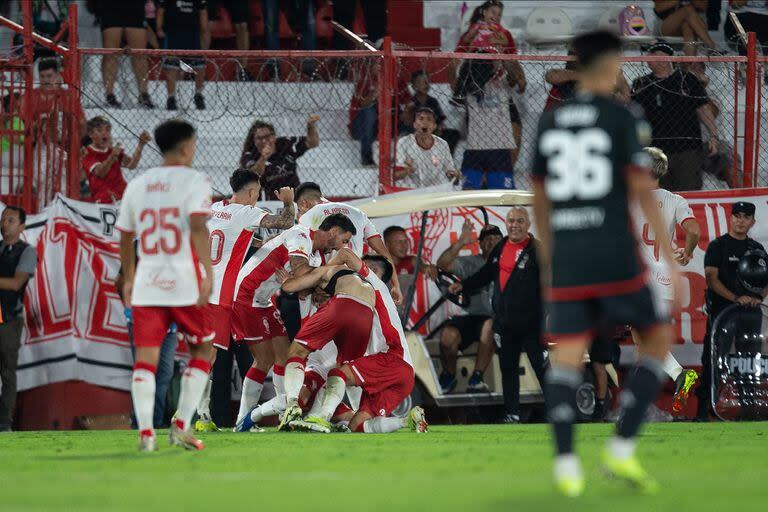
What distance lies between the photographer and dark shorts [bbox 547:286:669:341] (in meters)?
5.83

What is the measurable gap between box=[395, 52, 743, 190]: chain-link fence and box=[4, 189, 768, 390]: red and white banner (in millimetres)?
1211

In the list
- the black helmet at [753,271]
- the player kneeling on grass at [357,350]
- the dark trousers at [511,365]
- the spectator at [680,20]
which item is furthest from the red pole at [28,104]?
the spectator at [680,20]

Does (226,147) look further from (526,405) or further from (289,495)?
(289,495)

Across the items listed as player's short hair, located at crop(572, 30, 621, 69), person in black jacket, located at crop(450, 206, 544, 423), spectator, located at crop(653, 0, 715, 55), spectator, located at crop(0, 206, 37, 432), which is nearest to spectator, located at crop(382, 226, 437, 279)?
person in black jacket, located at crop(450, 206, 544, 423)

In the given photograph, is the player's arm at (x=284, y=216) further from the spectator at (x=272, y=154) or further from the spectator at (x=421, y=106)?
the spectator at (x=421, y=106)

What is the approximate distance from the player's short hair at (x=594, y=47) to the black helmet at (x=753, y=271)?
295 inches

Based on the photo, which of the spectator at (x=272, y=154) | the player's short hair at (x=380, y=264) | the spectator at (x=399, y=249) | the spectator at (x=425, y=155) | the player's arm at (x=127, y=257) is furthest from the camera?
the spectator at (x=425, y=155)

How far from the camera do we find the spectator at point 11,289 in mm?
12891

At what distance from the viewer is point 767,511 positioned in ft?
16.3

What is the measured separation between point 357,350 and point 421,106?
512cm

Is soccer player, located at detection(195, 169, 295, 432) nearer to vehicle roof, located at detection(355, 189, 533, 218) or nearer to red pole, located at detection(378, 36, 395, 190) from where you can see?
vehicle roof, located at detection(355, 189, 533, 218)

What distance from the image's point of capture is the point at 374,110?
52.5ft

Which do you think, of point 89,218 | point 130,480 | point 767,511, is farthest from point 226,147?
point 767,511

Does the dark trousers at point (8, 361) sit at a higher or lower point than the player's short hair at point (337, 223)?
lower
